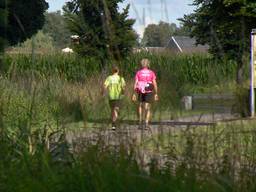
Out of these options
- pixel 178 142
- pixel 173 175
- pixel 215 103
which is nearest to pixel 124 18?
pixel 215 103

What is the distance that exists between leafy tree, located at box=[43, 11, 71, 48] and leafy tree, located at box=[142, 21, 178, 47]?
3.00ft

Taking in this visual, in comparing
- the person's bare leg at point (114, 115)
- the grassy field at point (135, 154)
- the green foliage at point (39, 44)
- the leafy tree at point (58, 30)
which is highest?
the leafy tree at point (58, 30)

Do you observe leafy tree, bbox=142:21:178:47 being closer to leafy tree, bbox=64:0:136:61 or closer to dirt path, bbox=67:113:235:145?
leafy tree, bbox=64:0:136:61

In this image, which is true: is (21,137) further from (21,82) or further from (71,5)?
(21,82)

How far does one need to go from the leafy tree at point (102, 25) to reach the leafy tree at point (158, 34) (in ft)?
0.38

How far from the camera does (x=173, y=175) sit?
4.30m

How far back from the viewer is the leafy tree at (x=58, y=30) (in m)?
6.45

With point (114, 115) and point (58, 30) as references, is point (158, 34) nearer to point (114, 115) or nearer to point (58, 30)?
point (114, 115)

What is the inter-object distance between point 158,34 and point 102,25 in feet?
2.34

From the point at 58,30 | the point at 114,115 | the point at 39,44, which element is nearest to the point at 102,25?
the point at 114,115

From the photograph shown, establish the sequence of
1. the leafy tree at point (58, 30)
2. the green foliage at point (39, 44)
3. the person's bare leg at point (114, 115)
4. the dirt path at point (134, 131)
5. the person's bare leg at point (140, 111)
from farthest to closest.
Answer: the leafy tree at point (58, 30) < the green foliage at point (39, 44) < the person's bare leg at point (140, 111) < the person's bare leg at point (114, 115) < the dirt path at point (134, 131)

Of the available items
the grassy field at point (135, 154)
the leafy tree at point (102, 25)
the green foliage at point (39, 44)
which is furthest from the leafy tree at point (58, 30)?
the grassy field at point (135, 154)

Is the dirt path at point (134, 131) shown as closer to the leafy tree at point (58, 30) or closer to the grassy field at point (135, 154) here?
the grassy field at point (135, 154)

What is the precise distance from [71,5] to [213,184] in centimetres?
202
